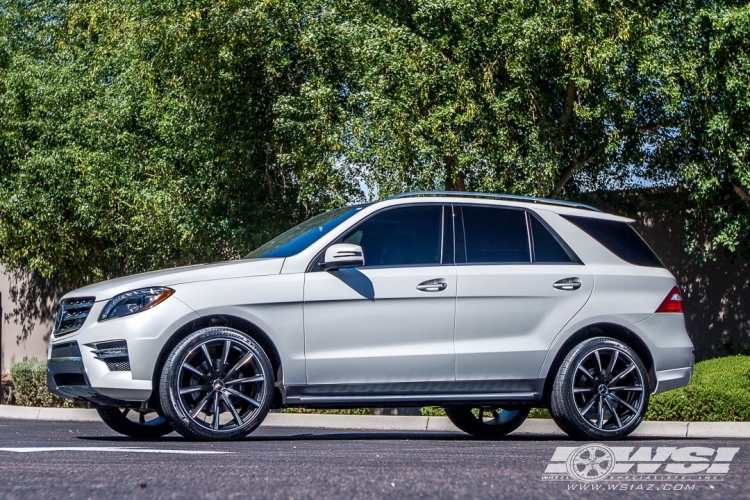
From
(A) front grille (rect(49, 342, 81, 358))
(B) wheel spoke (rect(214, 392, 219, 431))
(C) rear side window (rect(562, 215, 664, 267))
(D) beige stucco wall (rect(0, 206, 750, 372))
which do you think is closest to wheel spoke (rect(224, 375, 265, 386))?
(B) wheel spoke (rect(214, 392, 219, 431))

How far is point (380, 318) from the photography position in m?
8.30

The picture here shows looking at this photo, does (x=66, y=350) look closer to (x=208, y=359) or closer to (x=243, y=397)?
(x=208, y=359)

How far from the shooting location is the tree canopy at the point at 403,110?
1486 cm

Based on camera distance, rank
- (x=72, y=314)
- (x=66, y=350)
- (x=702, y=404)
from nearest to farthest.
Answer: (x=66, y=350) → (x=72, y=314) → (x=702, y=404)

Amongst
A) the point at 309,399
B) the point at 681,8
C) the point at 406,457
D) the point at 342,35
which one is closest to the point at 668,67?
the point at 681,8

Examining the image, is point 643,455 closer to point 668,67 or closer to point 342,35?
point 668,67

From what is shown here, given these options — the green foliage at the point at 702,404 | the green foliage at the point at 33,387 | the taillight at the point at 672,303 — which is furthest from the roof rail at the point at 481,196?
the green foliage at the point at 33,387

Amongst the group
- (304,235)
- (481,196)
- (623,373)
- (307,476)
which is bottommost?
(623,373)

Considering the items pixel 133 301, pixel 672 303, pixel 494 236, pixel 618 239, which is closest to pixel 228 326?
pixel 133 301

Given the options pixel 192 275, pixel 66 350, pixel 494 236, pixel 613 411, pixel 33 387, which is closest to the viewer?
pixel 192 275

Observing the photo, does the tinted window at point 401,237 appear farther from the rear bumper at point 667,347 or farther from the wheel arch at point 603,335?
the rear bumper at point 667,347

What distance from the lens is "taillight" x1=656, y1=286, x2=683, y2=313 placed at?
29.8ft

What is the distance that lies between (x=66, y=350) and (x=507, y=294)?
10.7ft

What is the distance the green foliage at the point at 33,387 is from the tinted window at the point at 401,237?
12.7 metres
